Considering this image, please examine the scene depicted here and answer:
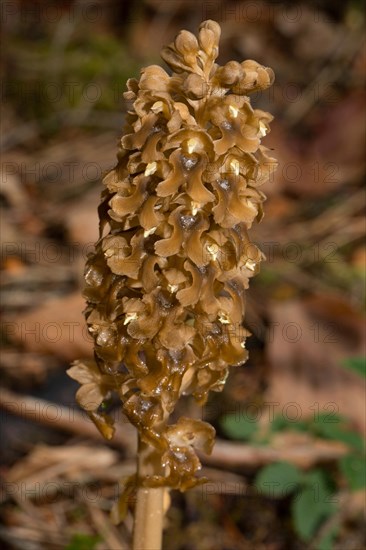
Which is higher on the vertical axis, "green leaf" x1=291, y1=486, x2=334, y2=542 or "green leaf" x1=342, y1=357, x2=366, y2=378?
"green leaf" x1=342, y1=357, x2=366, y2=378

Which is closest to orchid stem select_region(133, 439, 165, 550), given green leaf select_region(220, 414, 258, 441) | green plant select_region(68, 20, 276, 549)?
green plant select_region(68, 20, 276, 549)

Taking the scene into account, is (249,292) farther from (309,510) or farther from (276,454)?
(309,510)

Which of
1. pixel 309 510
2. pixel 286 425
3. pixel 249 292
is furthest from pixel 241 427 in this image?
pixel 249 292

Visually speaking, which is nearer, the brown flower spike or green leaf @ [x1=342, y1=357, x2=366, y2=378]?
the brown flower spike

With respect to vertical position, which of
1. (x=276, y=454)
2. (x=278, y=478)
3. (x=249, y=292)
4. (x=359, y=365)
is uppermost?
(x=249, y=292)

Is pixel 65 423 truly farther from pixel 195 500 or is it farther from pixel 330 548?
pixel 330 548

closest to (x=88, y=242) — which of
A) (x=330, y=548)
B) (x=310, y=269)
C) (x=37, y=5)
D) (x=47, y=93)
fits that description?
(x=310, y=269)

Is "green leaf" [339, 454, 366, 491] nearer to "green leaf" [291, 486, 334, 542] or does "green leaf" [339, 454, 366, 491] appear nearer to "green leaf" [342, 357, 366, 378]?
"green leaf" [291, 486, 334, 542]
